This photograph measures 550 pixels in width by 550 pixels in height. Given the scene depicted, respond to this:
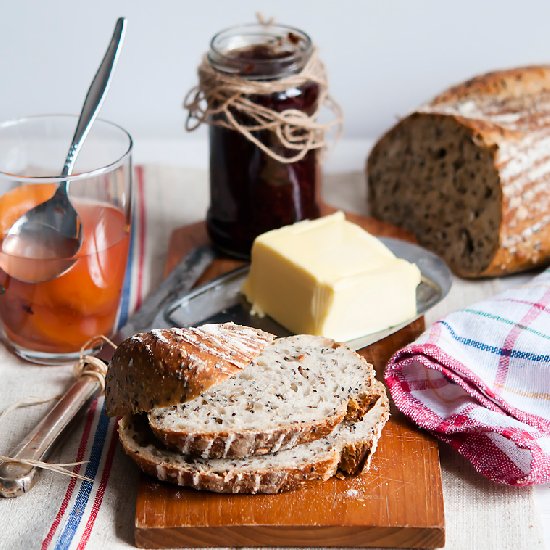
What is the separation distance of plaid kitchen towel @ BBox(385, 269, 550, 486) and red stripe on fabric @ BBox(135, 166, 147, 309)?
102 centimetres

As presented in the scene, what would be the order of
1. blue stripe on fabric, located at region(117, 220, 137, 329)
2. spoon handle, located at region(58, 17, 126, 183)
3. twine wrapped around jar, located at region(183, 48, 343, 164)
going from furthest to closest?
blue stripe on fabric, located at region(117, 220, 137, 329), twine wrapped around jar, located at region(183, 48, 343, 164), spoon handle, located at region(58, 17, 126, 183)

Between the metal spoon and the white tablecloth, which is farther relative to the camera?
the metal spoon

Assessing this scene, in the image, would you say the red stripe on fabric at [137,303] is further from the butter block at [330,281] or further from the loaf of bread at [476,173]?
the loaf of bread at [476,173]

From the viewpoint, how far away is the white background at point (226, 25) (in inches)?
160

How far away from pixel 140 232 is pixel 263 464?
5.34 ft

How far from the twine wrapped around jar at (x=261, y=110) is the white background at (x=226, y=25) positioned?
2.96ft

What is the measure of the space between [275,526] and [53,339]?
1011 mm

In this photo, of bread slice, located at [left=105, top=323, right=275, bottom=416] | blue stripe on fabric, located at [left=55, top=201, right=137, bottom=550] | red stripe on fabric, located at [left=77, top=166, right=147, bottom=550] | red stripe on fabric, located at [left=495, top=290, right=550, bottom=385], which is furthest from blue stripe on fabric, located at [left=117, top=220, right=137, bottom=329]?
red stripe on fabric, located at [left=495, top=290, right=550, bottom=385]

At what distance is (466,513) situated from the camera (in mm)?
2367

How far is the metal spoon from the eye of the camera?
2750mm

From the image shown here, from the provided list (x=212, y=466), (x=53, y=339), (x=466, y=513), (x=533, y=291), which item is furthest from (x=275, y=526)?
(x=533, y=291)

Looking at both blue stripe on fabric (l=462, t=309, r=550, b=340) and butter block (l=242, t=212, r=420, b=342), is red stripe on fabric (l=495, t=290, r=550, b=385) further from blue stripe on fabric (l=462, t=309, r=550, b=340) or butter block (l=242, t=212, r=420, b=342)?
butter block (l=242, t=212, r=420, b=342)

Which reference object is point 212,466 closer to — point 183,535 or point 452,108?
point 183,535

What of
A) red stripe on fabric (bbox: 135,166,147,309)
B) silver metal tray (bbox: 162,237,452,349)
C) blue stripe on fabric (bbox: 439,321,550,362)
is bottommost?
red stripe on fabric (bbox: 135,166,147,309)
